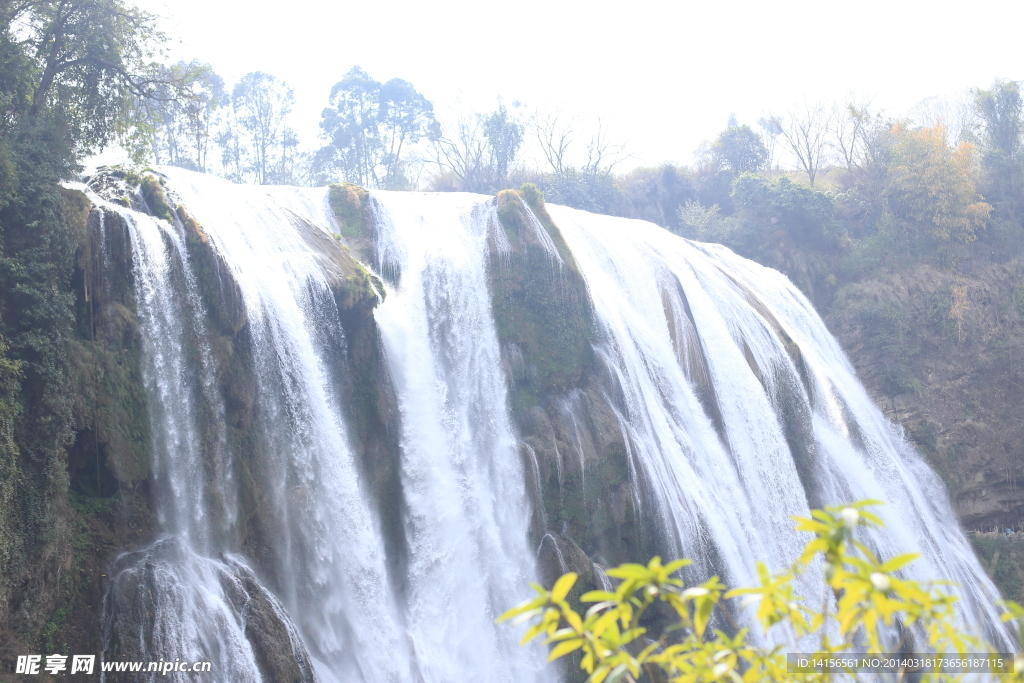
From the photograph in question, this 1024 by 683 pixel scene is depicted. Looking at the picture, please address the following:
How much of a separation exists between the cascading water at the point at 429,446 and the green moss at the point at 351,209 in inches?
14.7

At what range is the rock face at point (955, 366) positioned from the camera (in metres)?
23.7

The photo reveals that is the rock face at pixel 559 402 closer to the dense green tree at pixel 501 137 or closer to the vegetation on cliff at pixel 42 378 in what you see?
the vegetation on cliff at pixel 42 378

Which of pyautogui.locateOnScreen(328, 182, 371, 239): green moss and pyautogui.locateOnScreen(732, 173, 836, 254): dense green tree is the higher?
pyautogui.locateOnScreen(732, 173, 836, 254): dense green tree

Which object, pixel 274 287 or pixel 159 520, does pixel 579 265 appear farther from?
pixel 159 520

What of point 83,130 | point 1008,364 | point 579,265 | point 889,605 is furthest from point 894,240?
point 889,605

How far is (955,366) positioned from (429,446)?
21425mm

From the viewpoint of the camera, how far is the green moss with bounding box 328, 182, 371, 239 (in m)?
19.9

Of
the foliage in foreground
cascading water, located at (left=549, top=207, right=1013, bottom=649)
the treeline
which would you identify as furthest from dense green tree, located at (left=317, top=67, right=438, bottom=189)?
the foliage in foreground

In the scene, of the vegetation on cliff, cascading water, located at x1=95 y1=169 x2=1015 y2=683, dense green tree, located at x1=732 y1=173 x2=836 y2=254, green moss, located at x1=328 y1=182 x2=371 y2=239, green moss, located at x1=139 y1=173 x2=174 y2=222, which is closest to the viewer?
the vegetation on cliff

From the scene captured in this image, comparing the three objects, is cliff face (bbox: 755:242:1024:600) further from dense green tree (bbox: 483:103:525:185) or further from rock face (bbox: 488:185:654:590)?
dense green tree (bbox: 483:103:525:185)

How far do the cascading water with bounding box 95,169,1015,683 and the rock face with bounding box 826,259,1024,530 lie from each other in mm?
1881

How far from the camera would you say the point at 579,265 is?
1977 cm

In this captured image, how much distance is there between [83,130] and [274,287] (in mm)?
6604

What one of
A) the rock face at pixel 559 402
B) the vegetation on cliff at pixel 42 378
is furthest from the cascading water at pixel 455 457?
the vegetation on cliff at pixel 42 378
